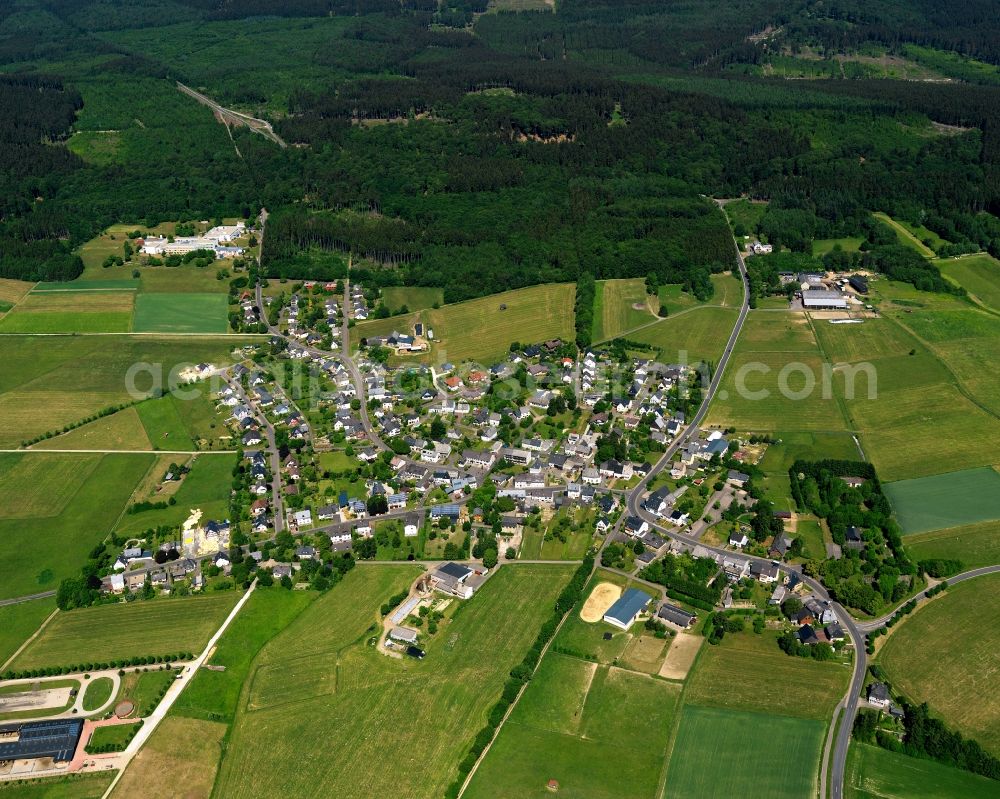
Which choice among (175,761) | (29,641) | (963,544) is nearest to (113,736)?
(175,761)

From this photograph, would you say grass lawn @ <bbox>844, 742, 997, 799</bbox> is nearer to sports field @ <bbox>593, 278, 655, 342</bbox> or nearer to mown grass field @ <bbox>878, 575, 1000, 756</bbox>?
mown grass field @ <bbox>878, 575, 1000, 756</bbox>

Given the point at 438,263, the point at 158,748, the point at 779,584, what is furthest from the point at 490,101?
the point at 158,748

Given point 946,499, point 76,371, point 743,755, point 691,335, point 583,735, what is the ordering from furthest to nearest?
point 691,335, point 76,371, point 946,499, point 583,735, point 743,755

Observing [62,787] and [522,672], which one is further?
[522,672]

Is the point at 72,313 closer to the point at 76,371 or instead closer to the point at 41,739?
the point at 76,371

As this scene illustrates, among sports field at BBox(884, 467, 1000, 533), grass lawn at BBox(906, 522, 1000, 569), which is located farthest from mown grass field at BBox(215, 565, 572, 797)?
sports field at BBox(884, 467, 1000, 533)

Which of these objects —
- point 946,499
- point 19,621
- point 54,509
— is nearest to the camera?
point 19,621

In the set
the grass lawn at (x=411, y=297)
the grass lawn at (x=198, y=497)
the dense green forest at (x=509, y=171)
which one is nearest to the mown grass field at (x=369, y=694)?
the grass lawn at (x=198, y=497)

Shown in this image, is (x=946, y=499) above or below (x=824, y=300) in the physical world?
below
